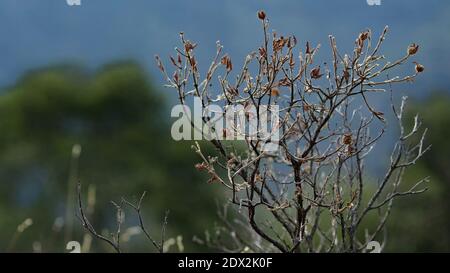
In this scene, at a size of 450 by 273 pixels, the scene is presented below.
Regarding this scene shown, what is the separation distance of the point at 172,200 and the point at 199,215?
3.92 ft

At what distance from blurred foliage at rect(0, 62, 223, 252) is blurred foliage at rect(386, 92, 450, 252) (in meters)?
5.59

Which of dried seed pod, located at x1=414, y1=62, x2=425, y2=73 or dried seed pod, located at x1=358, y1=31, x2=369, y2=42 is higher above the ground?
dried seed pod, located at x1=358, y1=31, x2=369, y2=42

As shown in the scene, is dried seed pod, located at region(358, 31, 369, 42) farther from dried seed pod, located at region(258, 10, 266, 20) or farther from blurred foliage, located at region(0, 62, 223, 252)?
blurred foliage, located at region(0, 62, 223, 252)

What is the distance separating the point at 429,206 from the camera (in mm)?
25219

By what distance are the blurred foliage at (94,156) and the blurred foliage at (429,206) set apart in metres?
5.59

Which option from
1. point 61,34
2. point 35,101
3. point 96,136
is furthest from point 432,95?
point 61,34

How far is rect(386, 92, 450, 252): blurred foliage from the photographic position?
23053 mm

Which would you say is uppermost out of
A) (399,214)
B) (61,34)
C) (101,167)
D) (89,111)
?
(61,34)

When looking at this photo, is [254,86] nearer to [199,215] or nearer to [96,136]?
[199,215]

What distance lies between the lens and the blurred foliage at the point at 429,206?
908 inches

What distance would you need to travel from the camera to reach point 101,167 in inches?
1152

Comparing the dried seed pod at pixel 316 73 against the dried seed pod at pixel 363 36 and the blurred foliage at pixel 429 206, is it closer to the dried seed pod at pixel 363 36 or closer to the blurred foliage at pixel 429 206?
the dried seed pod at pixel 363 36

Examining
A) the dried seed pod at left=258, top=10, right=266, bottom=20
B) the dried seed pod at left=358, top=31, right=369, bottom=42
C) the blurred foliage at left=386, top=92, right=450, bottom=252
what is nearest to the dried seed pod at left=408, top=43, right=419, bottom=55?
the dried seed pod at left=358, top=31, right=369, bottom=42

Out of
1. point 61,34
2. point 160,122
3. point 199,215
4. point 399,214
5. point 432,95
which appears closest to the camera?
point 399,214
